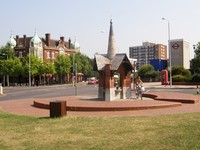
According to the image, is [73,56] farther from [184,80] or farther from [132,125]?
[132,125]

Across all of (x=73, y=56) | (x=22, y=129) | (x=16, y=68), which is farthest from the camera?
(x=73, y=56)

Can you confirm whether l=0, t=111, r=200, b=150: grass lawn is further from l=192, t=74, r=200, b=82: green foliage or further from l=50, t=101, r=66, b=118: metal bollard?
l=192, t=74, r=200, b=82: green foliage

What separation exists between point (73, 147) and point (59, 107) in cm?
625

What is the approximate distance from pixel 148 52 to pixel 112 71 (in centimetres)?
15027

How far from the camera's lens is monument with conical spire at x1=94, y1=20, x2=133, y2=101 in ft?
75.2

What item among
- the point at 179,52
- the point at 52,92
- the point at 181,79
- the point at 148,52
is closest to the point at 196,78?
the point at 181,79

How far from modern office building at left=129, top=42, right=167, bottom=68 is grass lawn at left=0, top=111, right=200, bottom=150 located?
157m

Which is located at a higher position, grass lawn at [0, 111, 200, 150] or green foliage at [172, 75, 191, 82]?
green foliage at [172, 75, 191, 82]

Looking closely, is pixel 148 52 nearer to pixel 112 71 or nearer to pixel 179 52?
pixel 179 52

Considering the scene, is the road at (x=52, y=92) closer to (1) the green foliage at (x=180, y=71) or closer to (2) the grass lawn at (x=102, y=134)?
(2) the grass lawn at (x=102, y=134)

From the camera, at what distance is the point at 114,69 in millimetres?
22922

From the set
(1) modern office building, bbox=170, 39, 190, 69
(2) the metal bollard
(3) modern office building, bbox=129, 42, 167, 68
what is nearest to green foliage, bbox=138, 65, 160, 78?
(1) modern office building, bbox=170, 39, 190, 69

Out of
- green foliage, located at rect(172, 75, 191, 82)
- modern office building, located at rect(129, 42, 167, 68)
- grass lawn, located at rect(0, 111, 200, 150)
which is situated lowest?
grass lawn, located at rect(0, 111, 200, 150)

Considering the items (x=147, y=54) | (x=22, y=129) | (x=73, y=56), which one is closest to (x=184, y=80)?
(x=73, y=56)
